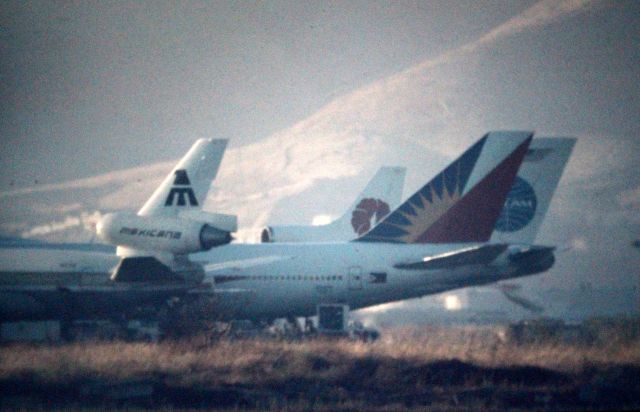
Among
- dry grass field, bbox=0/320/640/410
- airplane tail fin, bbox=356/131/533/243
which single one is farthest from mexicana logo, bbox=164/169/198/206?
airplane tail fin, bbox=356/131/533/243

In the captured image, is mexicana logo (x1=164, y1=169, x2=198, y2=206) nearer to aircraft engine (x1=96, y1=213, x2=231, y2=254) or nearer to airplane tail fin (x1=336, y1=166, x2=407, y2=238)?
aircraft engine (x1=96, y1=213, x2=231, y2=254)

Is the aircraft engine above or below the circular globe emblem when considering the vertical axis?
below

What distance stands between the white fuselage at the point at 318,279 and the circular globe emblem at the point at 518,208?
307 centimetres

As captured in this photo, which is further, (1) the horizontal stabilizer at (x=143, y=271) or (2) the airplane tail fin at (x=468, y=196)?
(2) the airplane tail fin at (x=468, y=196)

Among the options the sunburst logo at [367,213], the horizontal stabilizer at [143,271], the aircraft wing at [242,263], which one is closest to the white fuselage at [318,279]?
the aircraft wing at [242,263]

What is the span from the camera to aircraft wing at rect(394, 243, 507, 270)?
3066 cm

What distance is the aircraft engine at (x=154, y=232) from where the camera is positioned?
2742 cm

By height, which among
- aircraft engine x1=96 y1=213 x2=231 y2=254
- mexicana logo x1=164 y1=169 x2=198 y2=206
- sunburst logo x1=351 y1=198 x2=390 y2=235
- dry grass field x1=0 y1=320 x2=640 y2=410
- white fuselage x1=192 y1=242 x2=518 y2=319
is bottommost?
dry grass field x1=0 y1=320 x2=640 y2=410

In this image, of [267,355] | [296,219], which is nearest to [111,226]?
[267,355]

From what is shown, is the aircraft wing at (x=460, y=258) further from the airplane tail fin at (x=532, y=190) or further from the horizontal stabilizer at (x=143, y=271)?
the horizontal stabilizer at (x=143, y=271)

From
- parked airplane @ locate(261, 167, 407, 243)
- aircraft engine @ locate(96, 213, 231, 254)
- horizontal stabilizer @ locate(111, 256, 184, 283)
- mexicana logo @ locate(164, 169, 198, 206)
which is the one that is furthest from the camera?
parked airplane @ locate(261, 167, 407, 243)

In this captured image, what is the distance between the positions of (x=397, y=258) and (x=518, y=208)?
6.07 m

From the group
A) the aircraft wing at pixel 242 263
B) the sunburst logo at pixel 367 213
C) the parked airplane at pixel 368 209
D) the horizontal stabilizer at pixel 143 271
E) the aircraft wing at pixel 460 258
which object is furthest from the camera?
the sunburst logo at pixel 367 213

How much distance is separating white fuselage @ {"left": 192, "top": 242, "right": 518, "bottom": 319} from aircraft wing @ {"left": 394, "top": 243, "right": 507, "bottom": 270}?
240mm
